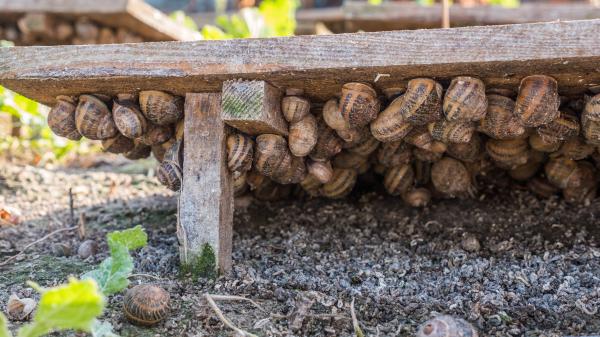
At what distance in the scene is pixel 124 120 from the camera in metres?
2.19

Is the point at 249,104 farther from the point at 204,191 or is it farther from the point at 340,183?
the point at 340,183

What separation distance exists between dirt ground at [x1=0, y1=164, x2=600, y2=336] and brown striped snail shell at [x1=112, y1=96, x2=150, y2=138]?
17.6 inches

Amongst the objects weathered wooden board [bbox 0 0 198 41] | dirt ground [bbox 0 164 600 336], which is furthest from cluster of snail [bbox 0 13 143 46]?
dirt ground [bbox 0 164 600 336]

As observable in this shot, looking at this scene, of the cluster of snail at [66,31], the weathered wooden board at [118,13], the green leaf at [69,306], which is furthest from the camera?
the cluster of snail at [66,31]

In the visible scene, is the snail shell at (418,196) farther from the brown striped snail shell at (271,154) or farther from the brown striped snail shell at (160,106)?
the brown striped snail shell at (160,106)

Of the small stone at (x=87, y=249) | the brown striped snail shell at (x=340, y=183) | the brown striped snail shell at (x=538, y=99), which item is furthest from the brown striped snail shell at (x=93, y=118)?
the brown striped snail shell at (x=538, y=99)

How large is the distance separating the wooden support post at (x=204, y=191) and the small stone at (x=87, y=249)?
1.43 ft

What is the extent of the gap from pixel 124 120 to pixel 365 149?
85 cm

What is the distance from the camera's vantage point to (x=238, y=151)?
2133mm

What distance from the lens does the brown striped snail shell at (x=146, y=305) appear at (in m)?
1.74

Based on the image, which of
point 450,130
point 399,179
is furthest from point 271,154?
point 399,179

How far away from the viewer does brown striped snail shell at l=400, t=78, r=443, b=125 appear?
6.28ft

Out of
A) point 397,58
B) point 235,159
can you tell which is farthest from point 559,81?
point 235,159

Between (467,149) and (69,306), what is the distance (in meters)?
1.55
